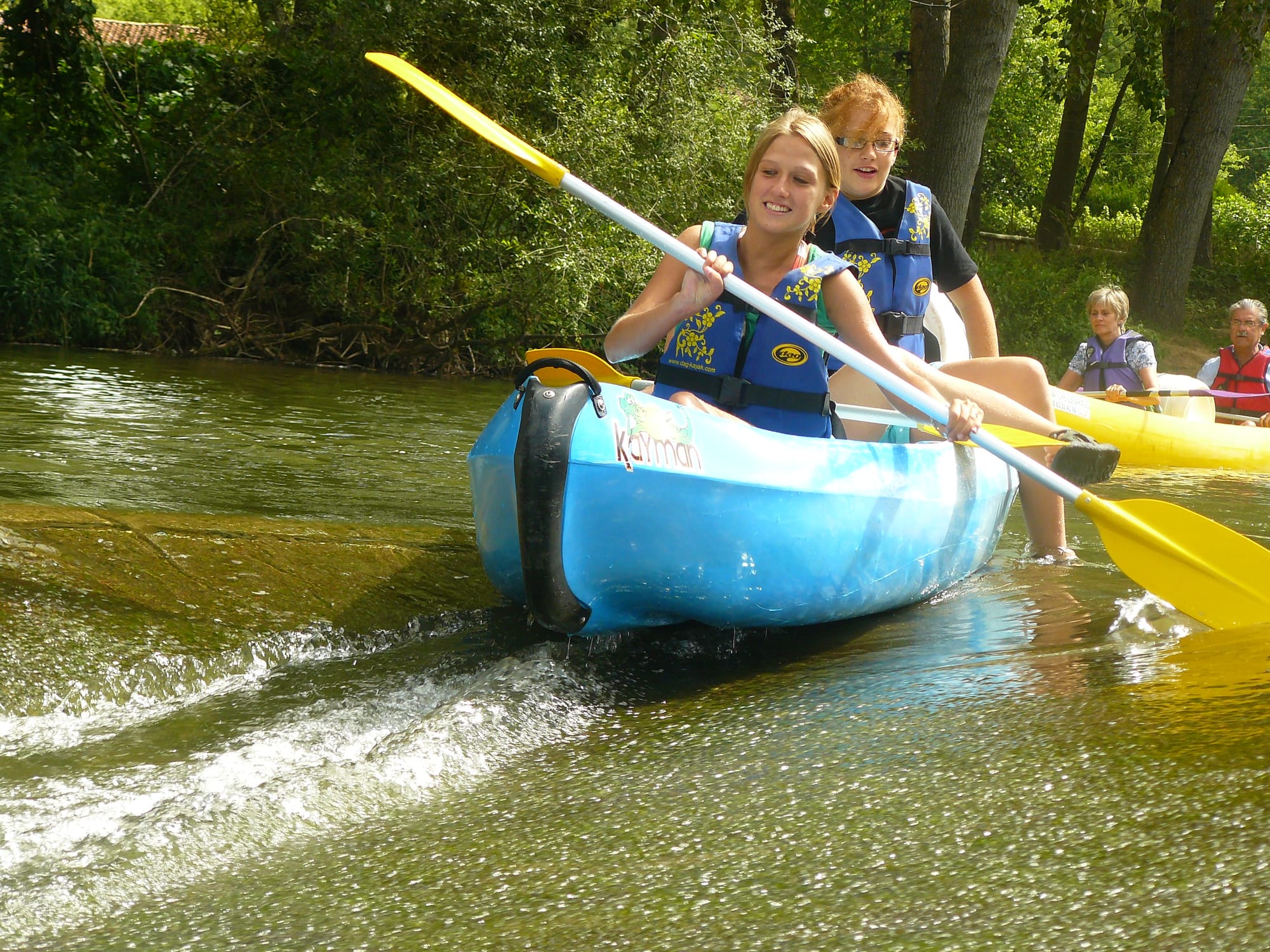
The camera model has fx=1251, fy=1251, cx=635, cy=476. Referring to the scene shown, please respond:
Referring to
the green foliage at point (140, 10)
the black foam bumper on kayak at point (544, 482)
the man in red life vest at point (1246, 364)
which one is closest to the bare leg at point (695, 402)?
the black foam bumper on kayak at point (544, 482)

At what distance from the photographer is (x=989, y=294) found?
14234mm

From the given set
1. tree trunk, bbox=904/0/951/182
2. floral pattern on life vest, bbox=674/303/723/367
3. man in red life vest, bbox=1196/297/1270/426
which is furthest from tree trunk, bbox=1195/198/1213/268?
floral pattern on life vest, bbox=674/303/723/367

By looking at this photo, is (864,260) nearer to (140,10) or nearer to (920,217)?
(920,217)

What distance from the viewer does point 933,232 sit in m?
3.96

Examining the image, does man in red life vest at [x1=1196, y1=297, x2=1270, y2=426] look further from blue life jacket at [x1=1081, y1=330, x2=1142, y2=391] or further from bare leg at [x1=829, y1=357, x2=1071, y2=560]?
bare leg at [x1=829, y1=357, x2=1071, y2=560]

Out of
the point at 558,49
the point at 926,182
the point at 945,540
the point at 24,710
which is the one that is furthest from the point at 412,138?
the point at 24,710

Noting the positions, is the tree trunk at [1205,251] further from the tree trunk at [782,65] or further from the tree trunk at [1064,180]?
the tree trunk at [782,65]

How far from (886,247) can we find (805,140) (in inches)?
37.3

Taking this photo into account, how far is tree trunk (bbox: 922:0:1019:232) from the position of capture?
9.66 meters

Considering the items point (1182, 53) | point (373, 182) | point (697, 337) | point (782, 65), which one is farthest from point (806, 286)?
point (1182, 53)

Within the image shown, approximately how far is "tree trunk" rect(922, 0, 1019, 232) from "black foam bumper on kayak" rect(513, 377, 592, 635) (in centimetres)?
824

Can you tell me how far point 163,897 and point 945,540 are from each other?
2.19 metres

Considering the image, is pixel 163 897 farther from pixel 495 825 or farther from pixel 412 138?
pixel 412 138

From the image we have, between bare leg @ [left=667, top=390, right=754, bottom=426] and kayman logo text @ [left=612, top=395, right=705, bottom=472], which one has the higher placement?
bare leg @ [left=667, top=390, right=754, bottom=426]
